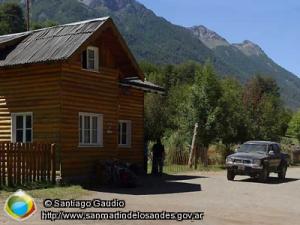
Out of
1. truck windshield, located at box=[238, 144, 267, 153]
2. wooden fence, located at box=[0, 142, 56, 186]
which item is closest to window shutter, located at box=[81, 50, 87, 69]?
wooden fence, located at box=[0, 142, 56, 186]

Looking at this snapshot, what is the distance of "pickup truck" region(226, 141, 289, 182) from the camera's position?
24.2 m

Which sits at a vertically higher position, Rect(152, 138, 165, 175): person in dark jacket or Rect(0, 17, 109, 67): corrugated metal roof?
Rect(0, 17, 109, 67): corrugated metal roof

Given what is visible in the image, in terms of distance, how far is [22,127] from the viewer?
21688 millimetres

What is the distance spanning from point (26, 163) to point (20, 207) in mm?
6001

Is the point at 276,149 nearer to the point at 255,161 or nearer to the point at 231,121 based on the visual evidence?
the point at 255,161

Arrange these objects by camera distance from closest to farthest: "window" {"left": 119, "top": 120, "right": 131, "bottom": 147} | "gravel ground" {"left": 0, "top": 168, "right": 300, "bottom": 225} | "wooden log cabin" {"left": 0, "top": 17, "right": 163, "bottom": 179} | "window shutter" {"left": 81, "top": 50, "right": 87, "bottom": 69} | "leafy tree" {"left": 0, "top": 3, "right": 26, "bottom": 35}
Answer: "gravel ground" {"left": 0, "top": 168, "right": 300, "bottom": 225}
"wooden log cabin" {"left": 0, "top": 17, "right": 163, "bottom": 179}
"window shutter" {"left": 81, "top": 50, "right": 87, "bottom": 69}
"window" {"left": 119, "top": 120, "right": 131, "bottom": 147}
"leafy tree" {"left": 0, "top": 3, "right": 26, "bottom": 35}

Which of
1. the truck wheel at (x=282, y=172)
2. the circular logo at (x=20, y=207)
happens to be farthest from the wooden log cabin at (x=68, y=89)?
the truck wheel at (x=282, y=172)

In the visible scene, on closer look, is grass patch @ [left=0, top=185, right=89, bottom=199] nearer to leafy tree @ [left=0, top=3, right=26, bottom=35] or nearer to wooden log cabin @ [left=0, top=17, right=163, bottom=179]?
wooden log cabin @ [left=0, top=17, right=163, bottom=179]

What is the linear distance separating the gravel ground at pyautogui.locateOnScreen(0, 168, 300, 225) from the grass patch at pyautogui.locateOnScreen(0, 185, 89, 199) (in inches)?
18.8

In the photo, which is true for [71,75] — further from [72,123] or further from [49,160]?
[49,160]

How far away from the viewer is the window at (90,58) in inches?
871

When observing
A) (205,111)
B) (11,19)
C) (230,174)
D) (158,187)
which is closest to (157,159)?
(230,174)

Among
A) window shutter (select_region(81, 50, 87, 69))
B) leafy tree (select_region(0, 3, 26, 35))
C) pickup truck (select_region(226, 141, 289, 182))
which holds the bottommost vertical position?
pickup truck (select_region(226, 141, 289, 182))

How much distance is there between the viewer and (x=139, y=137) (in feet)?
88.3
